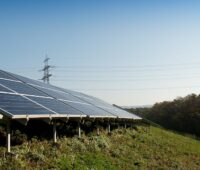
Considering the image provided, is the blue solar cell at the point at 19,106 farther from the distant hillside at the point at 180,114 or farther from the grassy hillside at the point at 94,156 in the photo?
the distant hillside at the point at 180,114

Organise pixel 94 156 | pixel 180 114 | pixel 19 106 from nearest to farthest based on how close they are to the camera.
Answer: pixel 19 106, pixel 94 156, pixel 180 114

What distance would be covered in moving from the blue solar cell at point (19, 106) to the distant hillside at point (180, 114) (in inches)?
2423

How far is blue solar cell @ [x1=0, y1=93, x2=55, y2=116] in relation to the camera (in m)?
15.7

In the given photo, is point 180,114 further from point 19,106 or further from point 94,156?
point 19,106

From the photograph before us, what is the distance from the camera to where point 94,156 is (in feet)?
67.1

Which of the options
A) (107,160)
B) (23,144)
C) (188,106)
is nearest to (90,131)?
(107,160)

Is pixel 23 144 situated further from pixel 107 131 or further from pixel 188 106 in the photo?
pixel 188 106

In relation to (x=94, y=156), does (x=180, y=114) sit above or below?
above

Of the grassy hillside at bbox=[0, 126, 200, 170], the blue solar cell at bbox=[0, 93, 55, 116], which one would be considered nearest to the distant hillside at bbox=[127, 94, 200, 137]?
the grassy hillside at bbox=[0, 126, 200, 170]

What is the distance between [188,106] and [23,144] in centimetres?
7189

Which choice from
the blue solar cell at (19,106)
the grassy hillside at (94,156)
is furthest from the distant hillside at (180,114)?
the blue solar cell at (19,106)

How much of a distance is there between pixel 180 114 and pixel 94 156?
221 feet

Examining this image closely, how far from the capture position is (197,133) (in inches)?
3022

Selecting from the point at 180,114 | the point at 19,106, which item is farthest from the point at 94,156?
the point at 180,114
